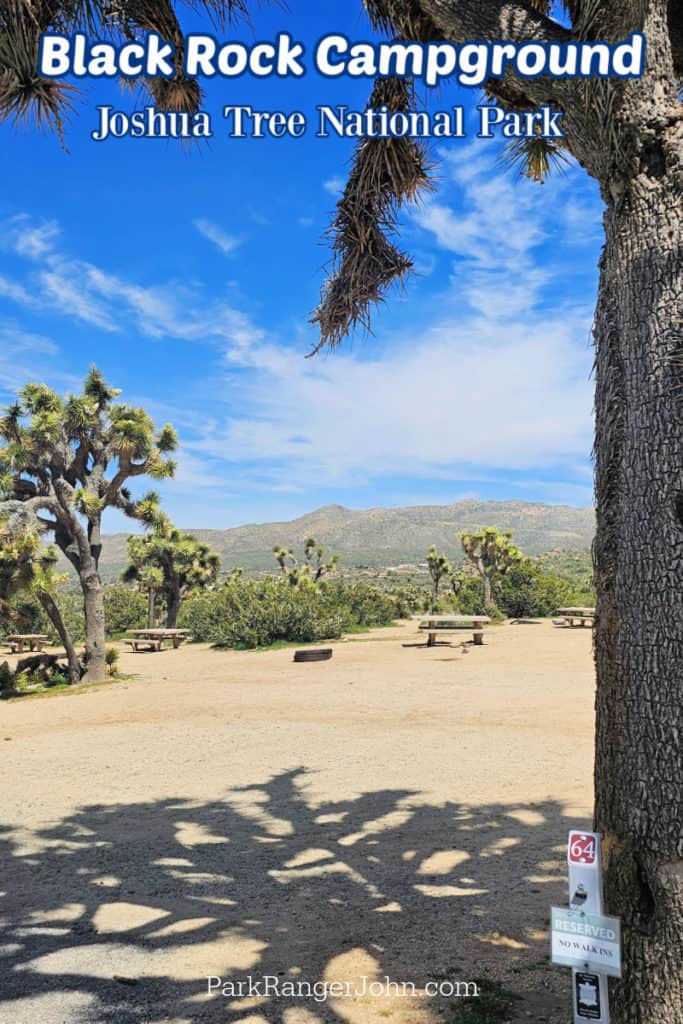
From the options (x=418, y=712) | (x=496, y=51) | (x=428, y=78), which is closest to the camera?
(x=496, y=51)

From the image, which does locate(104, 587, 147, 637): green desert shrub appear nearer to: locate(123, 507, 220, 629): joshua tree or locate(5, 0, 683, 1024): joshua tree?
locate(123, 507, 220, 629): joshua tree

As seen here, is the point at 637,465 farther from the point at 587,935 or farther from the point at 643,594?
the point at 587,935

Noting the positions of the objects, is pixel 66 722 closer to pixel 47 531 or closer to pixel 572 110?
pixel 47 531

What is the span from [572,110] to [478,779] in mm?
6246

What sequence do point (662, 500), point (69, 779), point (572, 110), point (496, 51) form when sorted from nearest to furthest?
point (662, 500), point (572, 110), point (496, 51), point (69, 779)

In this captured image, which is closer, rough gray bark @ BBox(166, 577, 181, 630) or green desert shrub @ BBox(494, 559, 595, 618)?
rough gray bark @ BBox(166, 577, 181, 630)

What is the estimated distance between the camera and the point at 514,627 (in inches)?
1065

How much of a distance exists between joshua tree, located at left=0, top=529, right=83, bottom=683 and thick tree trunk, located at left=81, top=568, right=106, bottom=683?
42 cm

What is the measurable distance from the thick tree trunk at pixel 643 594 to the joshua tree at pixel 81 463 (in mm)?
14886

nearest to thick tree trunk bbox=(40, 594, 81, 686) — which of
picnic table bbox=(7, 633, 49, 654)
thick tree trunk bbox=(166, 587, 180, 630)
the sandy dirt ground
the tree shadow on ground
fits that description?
the sandy dirt ground

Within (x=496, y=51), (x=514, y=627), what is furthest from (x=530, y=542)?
(x=496, y=51)

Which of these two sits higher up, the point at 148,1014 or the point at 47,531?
the point at 47,531

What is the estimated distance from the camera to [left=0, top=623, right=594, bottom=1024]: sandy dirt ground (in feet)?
12.5

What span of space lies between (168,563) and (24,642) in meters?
5.74
